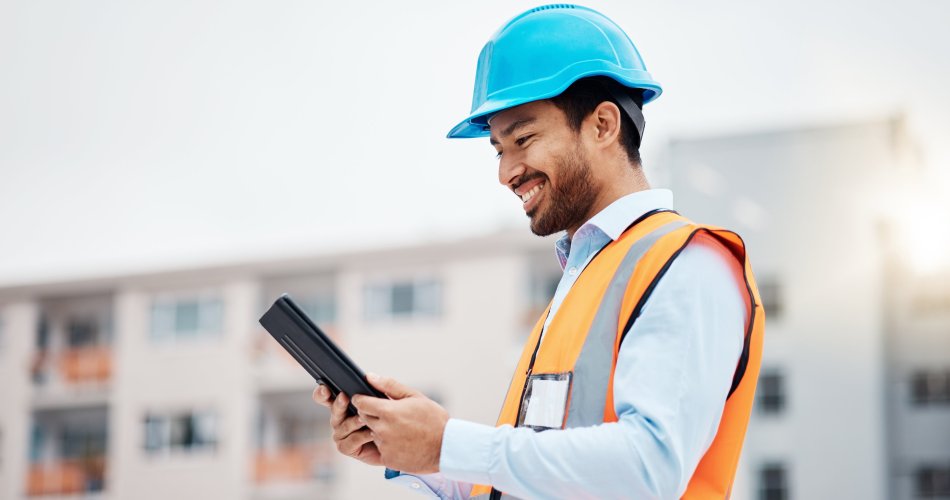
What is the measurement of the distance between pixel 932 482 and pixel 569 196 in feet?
97.6

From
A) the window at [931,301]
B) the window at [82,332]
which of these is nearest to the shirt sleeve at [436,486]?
the window at [82,332]

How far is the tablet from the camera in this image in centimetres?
176

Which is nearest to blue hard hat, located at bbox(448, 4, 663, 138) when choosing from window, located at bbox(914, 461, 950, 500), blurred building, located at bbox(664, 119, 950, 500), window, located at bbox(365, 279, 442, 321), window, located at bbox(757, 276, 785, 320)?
window, located at bbox(365, 279, 442, 321)

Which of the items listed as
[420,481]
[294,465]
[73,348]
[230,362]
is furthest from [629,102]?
[73,348]

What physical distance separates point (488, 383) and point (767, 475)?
782cm

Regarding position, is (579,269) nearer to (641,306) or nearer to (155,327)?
(641,306)

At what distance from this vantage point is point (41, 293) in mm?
29234

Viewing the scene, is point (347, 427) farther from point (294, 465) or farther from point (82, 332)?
point (82, 332)

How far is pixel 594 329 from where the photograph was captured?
175 centimetres

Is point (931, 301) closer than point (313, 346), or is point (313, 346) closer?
point (313, 346)

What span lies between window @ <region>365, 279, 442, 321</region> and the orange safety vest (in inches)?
943

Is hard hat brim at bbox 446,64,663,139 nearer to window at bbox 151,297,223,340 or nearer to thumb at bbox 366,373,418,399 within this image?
thumb at bbox 366,373,418,399

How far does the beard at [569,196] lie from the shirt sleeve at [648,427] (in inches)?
11.5

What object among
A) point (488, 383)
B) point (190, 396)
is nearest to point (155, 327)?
point (190, 396)
